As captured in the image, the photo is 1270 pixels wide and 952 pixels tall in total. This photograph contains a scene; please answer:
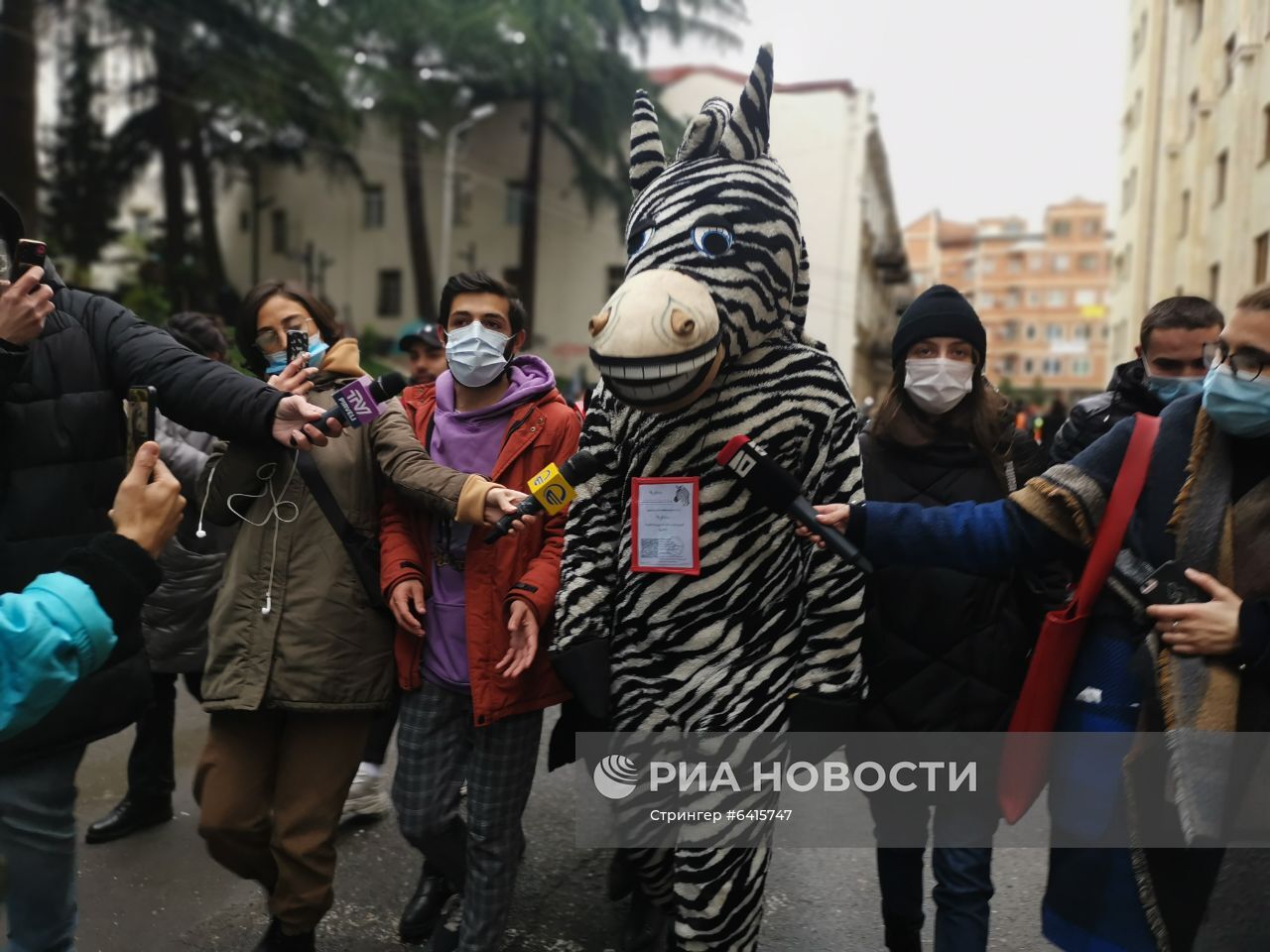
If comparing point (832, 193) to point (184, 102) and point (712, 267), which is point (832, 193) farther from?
point (712, 267)

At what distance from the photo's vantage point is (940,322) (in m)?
2.75

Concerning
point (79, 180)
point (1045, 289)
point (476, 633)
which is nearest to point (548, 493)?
point (476, 633)

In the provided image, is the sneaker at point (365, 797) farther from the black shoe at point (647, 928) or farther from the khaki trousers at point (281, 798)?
the black shoe at point (647, 928)

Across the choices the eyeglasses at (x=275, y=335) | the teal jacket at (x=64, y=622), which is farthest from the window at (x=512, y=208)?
the teal jacket at (x=64, y=622)

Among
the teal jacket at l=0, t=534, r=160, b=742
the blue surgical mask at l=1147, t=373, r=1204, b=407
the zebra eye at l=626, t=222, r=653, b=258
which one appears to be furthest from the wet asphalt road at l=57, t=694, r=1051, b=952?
the zebra eye at l=626, t=222, r=653, b=258

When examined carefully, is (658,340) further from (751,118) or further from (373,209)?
(373,209)

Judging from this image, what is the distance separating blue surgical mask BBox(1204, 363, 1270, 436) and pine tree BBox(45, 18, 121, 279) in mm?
21914

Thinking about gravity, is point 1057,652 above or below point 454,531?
below

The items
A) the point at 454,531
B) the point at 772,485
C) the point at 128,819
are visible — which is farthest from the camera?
the point at 128,819

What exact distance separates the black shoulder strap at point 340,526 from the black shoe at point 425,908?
3.33 ft

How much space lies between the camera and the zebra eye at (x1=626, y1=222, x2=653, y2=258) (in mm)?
2455

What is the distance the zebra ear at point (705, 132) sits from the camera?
2.45m

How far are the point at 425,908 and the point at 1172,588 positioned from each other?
241cm

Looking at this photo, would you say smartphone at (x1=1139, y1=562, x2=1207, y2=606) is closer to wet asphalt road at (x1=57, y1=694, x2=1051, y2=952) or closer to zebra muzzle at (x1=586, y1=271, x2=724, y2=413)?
zebra muzzle at (x1=586, y1=271, x2=724, y2=413)
